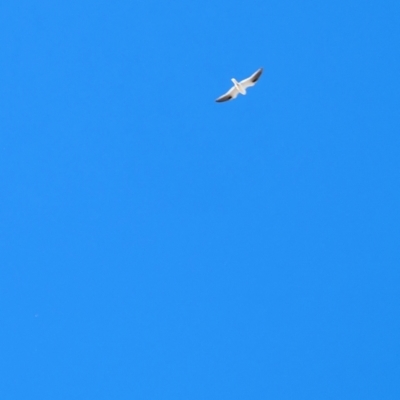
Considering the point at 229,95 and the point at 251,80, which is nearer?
the point at 251,80

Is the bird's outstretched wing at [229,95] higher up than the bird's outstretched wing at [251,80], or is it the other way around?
the bird's outstretched wing at [229,95]

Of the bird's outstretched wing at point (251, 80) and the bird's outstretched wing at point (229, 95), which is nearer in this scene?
the bird's outstretched wing at point (251, 80)

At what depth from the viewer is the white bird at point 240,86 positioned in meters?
2.79

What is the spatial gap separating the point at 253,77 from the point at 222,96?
0.69ft

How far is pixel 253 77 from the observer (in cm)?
278

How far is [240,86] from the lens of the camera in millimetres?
2836

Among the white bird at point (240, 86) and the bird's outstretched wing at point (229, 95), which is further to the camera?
the bird's outstretched wing at point (229, 95)

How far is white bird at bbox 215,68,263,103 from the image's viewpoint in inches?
110

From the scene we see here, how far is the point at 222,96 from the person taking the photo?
9.60 ft

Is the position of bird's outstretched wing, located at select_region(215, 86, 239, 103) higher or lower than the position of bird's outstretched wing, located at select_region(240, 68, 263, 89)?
higher

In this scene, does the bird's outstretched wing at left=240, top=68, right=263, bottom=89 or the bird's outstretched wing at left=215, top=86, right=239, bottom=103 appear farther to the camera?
the bird's outstretched wing at left=215, top=86, right=239, bottom=103

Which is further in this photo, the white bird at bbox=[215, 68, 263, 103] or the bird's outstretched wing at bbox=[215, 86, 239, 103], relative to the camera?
the bird's outstretched wing at bbox=[215, 86, 239, 103]
